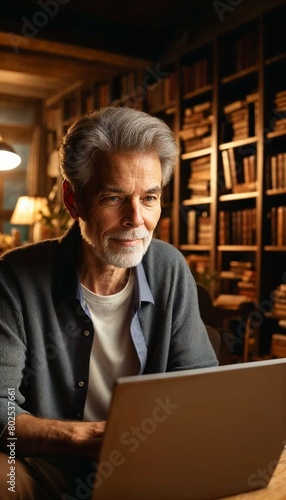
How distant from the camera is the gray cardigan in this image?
139 centimetres

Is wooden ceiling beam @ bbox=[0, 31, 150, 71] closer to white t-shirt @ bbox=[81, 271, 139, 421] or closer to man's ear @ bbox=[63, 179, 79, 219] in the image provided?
man's ear @ bbox=[63, 179, 79, 219]

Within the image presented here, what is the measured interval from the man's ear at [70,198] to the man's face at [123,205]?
0.08 metres

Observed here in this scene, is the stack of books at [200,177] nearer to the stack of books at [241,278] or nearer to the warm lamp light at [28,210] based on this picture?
the stack of books at [241,278]

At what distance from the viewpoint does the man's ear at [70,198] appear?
5.10ft

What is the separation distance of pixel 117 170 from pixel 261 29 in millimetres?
3163

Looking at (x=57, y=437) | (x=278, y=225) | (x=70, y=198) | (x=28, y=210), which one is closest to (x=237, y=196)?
(x=278, y=225)

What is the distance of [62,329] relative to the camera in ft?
4.70

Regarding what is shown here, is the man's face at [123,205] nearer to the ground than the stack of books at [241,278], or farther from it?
farther from it

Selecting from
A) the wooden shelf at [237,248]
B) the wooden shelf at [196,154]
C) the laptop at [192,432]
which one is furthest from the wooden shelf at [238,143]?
the laptop at [192,432]

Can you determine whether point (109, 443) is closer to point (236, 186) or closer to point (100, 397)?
point (100, 397)

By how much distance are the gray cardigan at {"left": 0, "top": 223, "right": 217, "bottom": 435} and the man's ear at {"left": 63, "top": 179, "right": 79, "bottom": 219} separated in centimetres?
4

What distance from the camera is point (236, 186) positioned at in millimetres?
4340

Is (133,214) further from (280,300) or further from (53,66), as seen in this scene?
(53,66)

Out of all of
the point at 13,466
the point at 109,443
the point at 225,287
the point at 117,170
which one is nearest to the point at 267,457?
the point at 109,443
